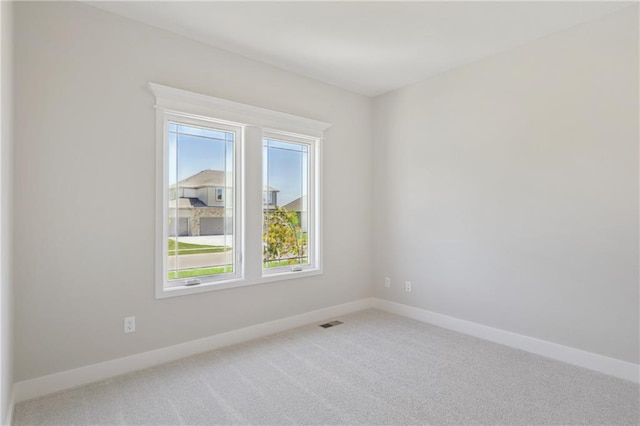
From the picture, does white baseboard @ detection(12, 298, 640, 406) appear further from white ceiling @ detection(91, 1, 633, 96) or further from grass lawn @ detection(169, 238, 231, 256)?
white ceiling @ detection(91, 1, 633, 96)

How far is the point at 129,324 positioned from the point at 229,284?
A: 0.86m

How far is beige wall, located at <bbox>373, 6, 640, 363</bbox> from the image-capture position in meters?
2.62

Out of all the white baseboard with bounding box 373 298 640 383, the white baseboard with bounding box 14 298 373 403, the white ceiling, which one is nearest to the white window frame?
the white baseboard with bounding box 14 298 373 403

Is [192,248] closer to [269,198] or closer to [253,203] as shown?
[253,203]

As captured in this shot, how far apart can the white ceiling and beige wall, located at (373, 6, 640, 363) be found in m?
0.27

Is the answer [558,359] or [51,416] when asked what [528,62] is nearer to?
[558,359]

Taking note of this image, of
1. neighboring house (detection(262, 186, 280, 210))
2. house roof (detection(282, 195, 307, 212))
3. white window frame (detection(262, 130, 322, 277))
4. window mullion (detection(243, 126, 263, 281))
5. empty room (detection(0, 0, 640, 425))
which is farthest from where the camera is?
white window frame (detection(262, 130, 322, 277))

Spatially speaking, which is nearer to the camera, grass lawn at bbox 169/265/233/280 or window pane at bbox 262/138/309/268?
grass lawn at bbox 169/265/233/280

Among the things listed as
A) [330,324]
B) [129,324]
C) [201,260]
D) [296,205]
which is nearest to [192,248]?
[201,260]

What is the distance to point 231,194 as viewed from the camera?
339cm

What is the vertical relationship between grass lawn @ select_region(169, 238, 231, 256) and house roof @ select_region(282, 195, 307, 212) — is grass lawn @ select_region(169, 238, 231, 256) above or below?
below

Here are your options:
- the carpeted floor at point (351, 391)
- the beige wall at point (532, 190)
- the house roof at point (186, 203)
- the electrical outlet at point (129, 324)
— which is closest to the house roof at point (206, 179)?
the house roof at point (186, 203)

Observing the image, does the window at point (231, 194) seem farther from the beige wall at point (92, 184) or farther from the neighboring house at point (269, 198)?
the beige wall at point (92, 184)

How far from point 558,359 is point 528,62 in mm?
2579
